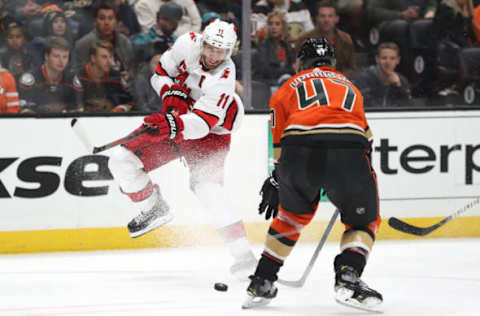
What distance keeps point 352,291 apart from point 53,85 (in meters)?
2.63

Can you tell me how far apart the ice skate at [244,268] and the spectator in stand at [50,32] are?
6.19 ft

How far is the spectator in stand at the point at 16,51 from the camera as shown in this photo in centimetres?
505

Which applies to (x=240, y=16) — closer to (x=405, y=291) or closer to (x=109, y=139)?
(x=109, y=139)

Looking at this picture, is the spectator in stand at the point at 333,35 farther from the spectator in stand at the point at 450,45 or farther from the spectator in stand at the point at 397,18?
the spectator in stand at the point at 450,45

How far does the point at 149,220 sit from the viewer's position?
4633mm

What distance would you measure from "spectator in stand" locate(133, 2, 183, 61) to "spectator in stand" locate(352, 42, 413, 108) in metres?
1.28

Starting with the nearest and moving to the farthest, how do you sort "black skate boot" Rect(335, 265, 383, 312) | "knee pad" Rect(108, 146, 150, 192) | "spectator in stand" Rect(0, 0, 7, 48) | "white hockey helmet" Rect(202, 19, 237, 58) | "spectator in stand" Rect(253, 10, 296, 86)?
1. "black skate boot" Rect(335, 265, 383, 312)
2. "white hockey helmet" Rect(202, 19, 237, 58)
3. "knee pad" Rect(108, 146, 150, 192)
4. "spectator in stand" Rect(0, 0, 7, 48)
5. "spectator in stand" Rect(253, 10, 296, 86)

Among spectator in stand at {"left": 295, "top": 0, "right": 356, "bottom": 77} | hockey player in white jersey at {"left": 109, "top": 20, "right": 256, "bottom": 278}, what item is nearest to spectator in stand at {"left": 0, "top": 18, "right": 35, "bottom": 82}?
hockey player in white jersey at {"left": 109, "top": 20, "right": 256, "bottom": 278}

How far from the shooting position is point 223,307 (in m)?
3.58

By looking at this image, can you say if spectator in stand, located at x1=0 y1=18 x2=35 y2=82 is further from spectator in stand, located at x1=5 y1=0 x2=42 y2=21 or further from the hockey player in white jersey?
the hockey player in white jersey

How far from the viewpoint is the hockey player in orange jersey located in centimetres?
333

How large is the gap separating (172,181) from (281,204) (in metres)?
1.91

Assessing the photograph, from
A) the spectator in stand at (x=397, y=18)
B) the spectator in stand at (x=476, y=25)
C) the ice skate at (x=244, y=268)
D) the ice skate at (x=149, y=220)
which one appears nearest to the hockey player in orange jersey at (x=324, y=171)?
the ice skate at (x=244, y=268)

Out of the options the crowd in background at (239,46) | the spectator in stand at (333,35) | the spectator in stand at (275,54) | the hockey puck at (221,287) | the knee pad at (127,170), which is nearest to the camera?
the hockey puck at (221,287)
